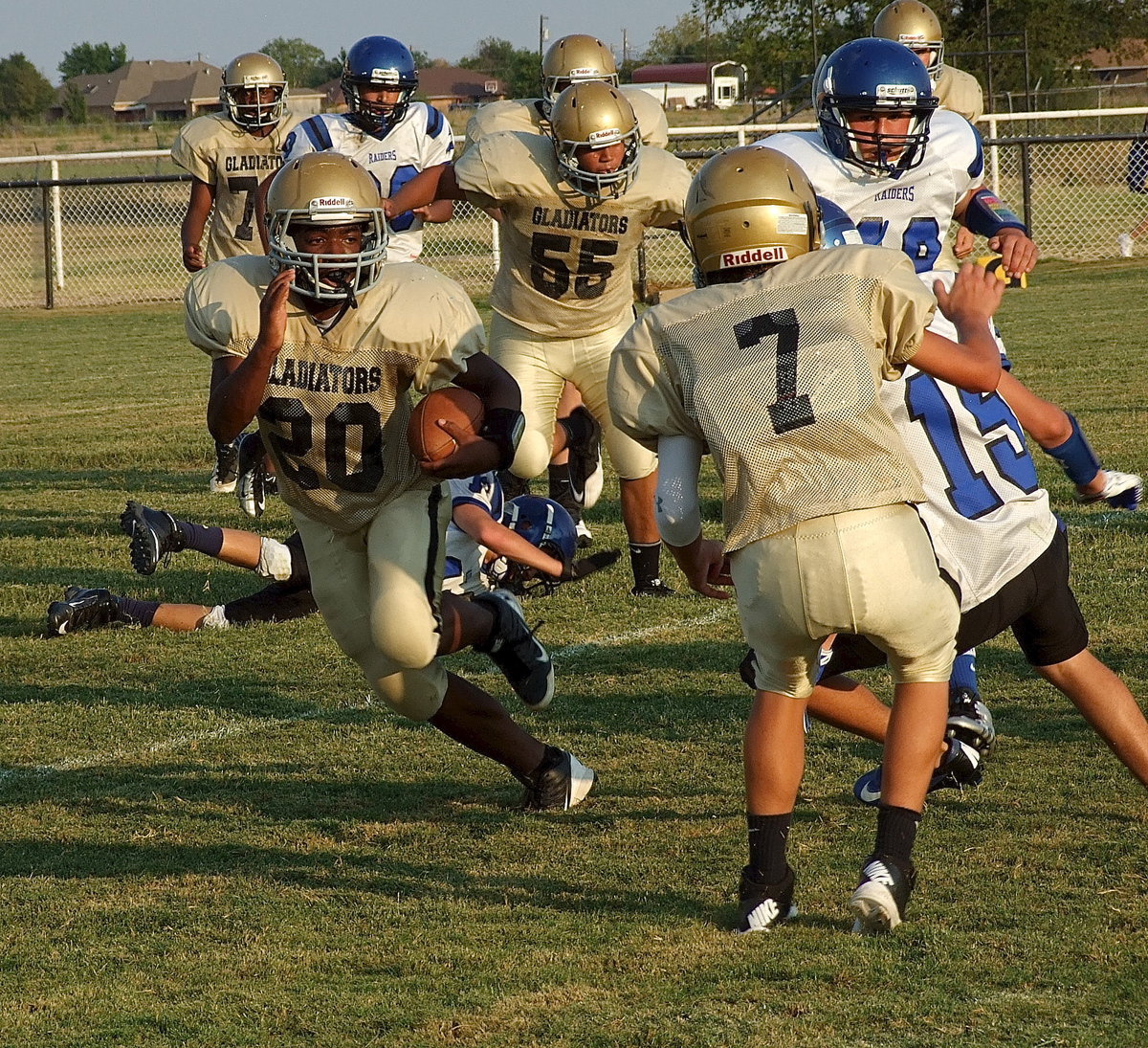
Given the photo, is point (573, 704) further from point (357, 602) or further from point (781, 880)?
point (781, 880)

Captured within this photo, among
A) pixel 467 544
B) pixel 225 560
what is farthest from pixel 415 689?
pixel 225 560

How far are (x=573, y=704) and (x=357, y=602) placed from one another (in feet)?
3.79

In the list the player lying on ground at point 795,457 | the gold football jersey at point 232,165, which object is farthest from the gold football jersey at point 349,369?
the gold football jersey at point 232,165

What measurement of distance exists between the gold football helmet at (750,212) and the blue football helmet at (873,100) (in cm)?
84

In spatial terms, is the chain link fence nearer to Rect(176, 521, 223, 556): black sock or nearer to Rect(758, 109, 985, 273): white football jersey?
Rect(176, 521, 223, 556): black sock

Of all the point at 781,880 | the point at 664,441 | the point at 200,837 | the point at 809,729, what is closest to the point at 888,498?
→ the point at 664,441

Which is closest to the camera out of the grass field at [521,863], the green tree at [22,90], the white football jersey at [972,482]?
the grass field at [521,863]

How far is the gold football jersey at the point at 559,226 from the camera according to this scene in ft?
19.4

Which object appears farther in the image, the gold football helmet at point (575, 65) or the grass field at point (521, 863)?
the gold football helmet at point (575, 65)

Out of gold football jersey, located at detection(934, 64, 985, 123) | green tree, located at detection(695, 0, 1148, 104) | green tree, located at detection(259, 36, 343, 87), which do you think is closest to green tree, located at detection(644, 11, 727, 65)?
green tree, located at detection(259, 36, 343, 87)

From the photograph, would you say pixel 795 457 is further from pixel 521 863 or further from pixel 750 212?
pixel 521 863

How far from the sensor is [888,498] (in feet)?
9.73

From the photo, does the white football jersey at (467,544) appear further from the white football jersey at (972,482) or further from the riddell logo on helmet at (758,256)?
the riddell logo on helmet at (758,256)

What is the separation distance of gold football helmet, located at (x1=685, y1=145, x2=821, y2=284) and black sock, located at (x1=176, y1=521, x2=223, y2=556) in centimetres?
320
